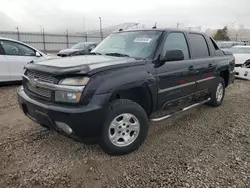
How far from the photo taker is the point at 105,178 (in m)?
2.69

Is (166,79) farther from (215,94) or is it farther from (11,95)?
(11,95)

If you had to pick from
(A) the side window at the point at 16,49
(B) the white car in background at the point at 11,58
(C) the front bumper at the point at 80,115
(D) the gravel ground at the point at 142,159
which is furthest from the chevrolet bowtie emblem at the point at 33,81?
(A) the side window at the point at 16,49

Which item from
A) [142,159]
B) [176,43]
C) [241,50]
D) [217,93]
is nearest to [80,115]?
[142,159]

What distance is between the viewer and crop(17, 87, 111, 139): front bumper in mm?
2658

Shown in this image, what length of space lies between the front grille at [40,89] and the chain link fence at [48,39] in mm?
25187

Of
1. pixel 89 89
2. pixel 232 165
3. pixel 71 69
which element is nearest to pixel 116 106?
pixel 89 89

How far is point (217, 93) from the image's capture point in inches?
211

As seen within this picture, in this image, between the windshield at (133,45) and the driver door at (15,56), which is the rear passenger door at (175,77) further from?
the driver door at (15,56)

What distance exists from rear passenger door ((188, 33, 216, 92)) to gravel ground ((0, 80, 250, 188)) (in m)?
0.81

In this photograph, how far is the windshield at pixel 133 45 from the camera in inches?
143

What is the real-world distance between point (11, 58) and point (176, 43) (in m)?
5.16

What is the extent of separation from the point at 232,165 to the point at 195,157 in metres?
0.46

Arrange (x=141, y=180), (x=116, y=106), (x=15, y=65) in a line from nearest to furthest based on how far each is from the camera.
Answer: (x=141, y=180), (x=116, y=106), (x=15, y=65)

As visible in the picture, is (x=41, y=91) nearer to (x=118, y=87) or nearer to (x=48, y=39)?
(x=118, y=87)
